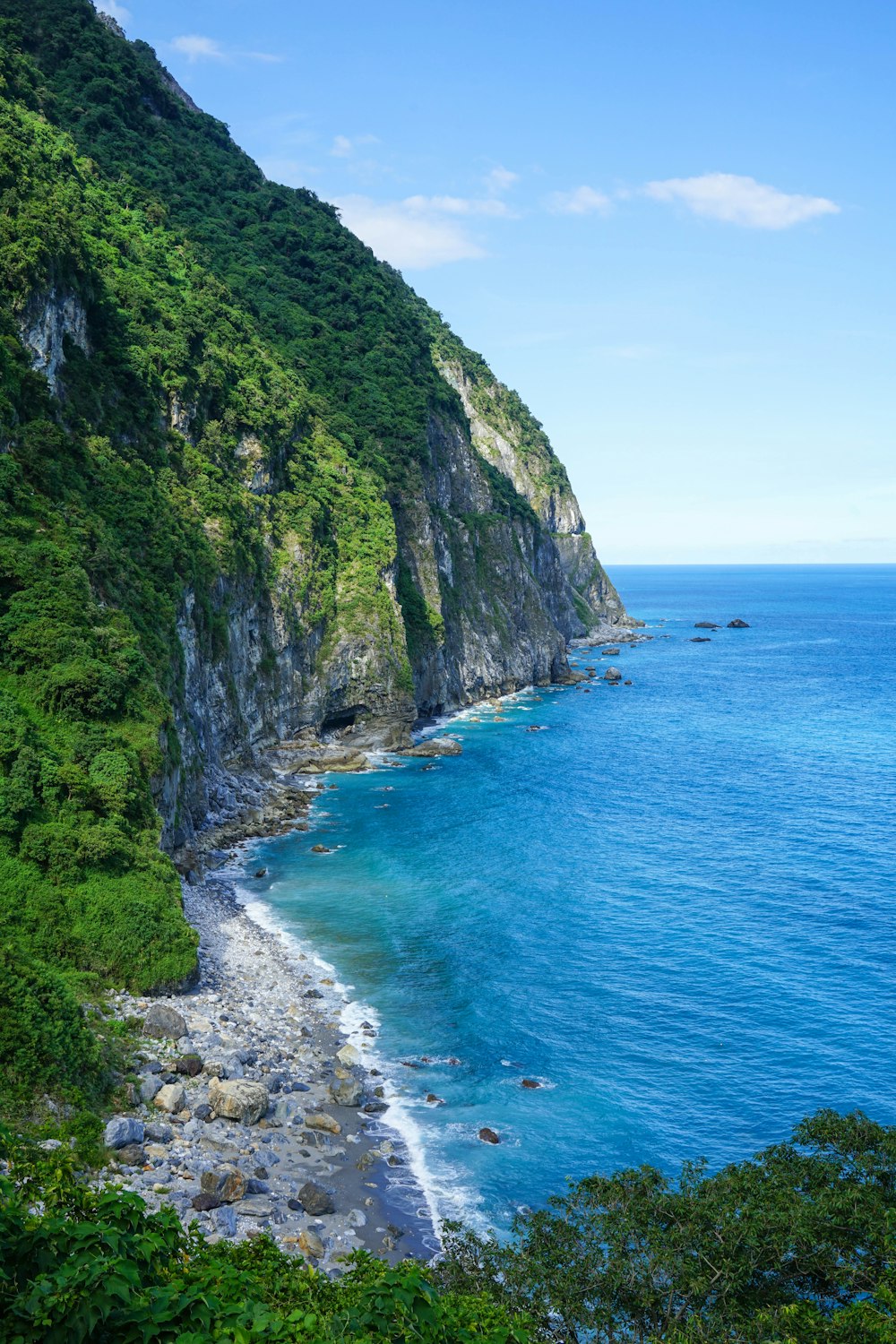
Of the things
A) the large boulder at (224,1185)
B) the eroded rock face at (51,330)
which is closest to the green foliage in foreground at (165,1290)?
the large boulder at (224,1185)

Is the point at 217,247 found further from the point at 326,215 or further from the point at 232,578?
the point at 232,578

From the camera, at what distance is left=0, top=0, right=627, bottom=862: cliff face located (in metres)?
52.3

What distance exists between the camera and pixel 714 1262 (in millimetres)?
20938

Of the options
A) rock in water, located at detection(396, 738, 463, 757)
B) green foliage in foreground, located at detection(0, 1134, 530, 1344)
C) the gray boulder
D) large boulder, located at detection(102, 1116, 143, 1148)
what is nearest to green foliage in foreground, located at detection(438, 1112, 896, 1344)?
green foliage in foreground, located at detection(0, 1134, 530, 1344)

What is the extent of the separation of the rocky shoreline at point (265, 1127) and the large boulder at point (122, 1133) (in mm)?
37

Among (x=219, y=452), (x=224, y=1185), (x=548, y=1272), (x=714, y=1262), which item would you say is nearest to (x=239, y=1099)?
(x=224, y=1185)

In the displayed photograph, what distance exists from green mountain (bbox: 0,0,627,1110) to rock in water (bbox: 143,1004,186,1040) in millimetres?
2137

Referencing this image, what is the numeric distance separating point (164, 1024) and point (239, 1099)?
4751mm

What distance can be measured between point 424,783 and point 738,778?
1090 inches

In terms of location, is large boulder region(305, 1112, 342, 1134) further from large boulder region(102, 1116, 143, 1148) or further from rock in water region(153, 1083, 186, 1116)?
large boulder region(102, 1116, 143, 1148)

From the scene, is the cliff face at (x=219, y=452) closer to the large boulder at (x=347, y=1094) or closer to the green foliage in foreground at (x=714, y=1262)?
the large boulder at (x=347, y=1094)

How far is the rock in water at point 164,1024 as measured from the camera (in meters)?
34.8

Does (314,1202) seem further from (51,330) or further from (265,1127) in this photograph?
(51,330)

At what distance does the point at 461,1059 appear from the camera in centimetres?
3866
